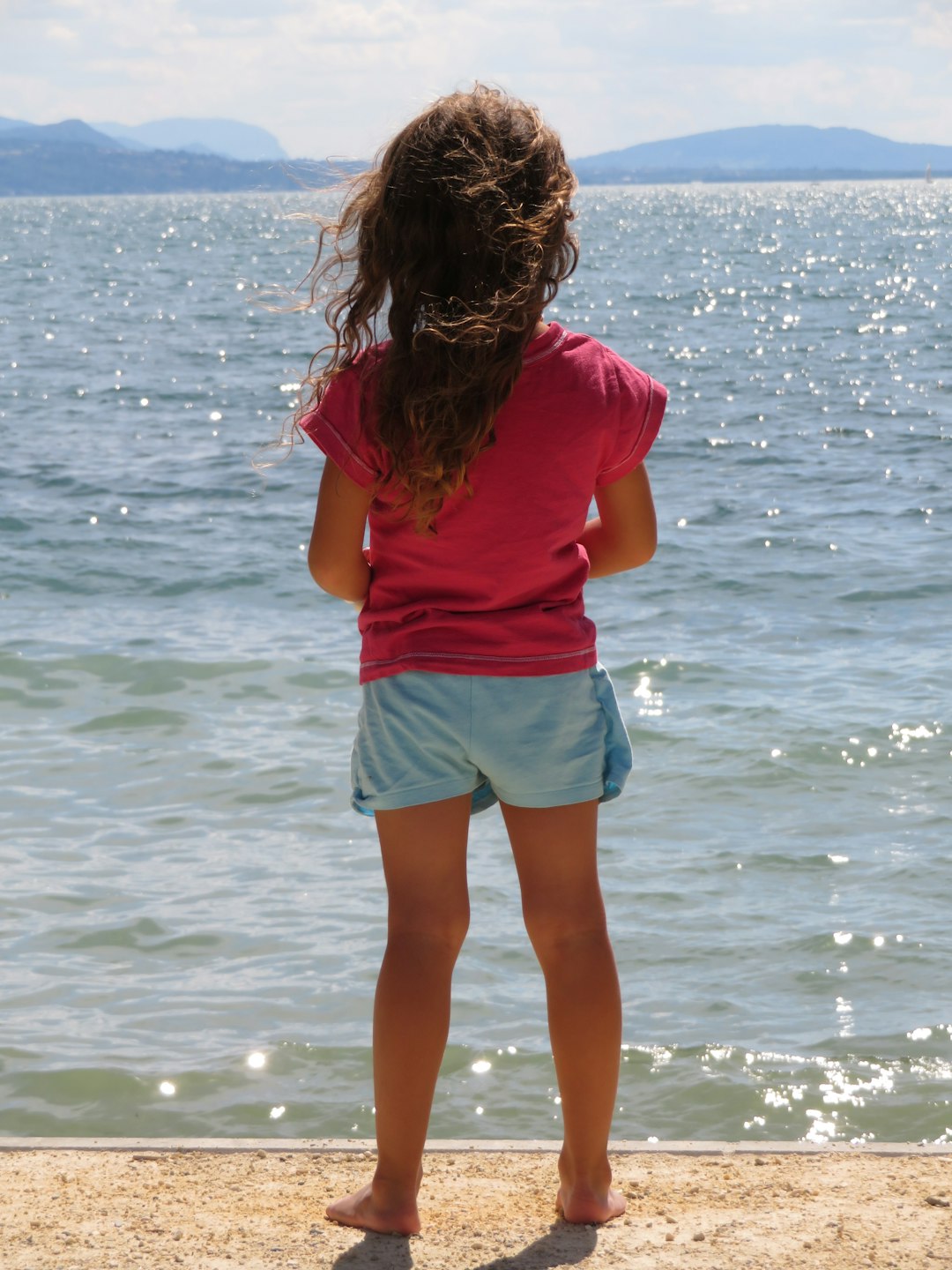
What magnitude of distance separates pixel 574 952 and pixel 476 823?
3.03m

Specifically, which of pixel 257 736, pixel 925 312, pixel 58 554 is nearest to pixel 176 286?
pixel 925 312

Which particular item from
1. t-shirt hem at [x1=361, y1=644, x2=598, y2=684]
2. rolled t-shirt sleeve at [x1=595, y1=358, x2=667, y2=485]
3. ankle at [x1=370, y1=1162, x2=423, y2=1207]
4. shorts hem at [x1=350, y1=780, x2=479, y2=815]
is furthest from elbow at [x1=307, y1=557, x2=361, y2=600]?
ankle at [x1=370, y1=1162, x2=423, y2=1207]

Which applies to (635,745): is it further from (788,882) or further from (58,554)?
(58,554)

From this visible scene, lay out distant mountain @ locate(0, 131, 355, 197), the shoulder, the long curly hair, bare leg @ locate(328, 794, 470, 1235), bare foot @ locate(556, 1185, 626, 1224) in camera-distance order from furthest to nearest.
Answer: distant mountain @ locate(0, 131, 355, 197) < bare foot @ locate(556, 1185, 626, 1224) < bare leg @ locate(328, 794, 470, 1235) < the shoulder < the long curly hair

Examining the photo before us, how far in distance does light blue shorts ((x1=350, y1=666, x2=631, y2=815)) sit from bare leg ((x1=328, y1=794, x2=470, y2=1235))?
0.05 meters

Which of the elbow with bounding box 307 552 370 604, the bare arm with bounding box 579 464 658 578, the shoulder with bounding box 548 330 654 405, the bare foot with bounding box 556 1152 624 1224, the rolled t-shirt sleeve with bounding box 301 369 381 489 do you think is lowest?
the bare foot with bounding box 556 1152 624 1224

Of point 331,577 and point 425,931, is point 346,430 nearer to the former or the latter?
point 331,577

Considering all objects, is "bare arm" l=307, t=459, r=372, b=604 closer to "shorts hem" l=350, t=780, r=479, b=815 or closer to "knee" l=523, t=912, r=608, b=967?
"shorts hem" l=350, t=780, r=479, b=815

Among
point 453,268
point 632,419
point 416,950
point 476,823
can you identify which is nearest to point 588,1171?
point 416,950

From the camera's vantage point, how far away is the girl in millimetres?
2008

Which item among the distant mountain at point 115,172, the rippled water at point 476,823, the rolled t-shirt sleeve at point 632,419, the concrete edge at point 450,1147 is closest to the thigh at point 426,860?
the rolled t-shirt sleeve at point 632,419

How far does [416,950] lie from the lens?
7.22 feet

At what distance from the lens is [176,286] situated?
1347 inches

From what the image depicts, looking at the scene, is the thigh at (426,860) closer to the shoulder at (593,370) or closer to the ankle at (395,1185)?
the ankle at (395,1185)
